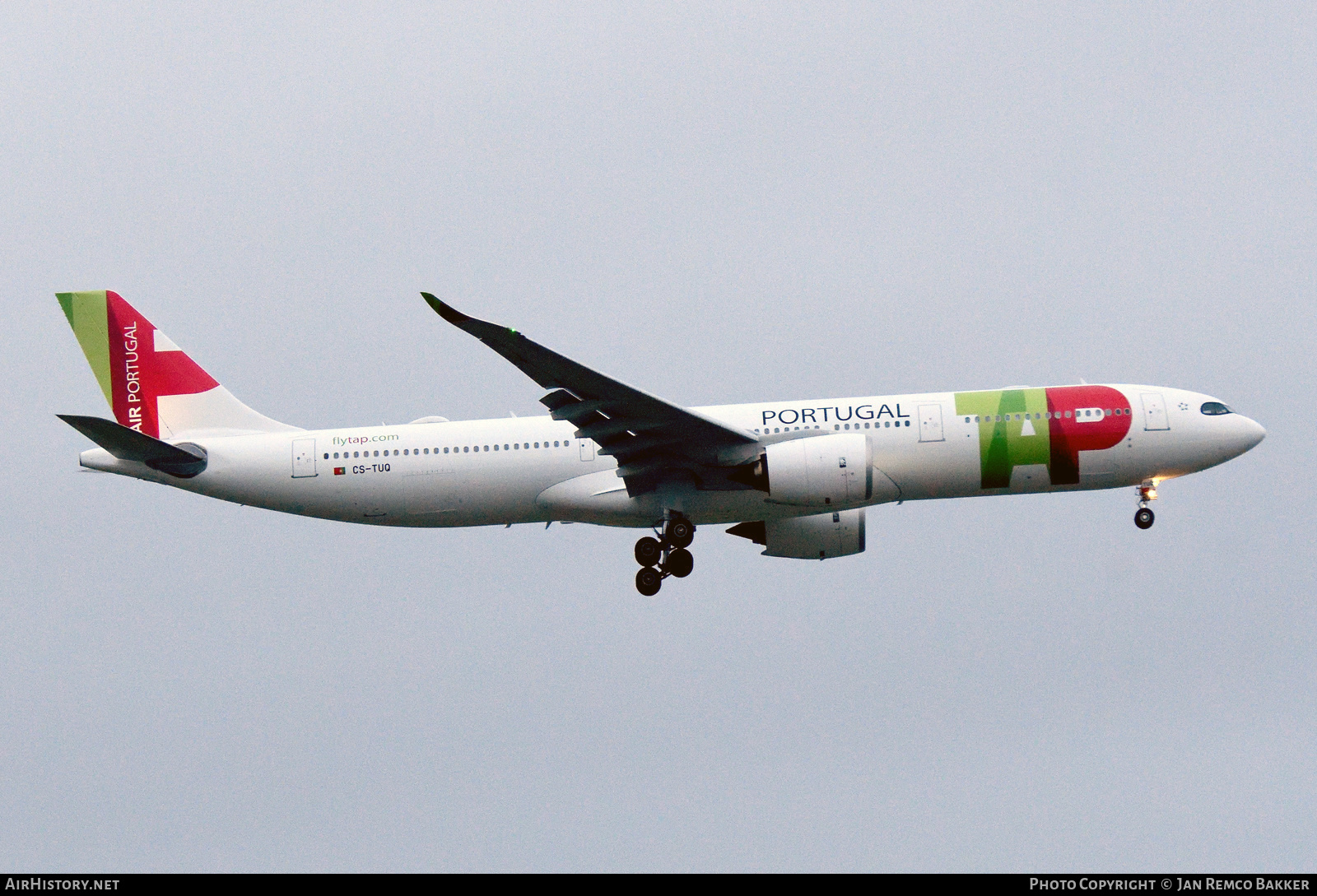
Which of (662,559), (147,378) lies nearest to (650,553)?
(662,559)

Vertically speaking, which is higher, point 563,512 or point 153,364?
point 153,364

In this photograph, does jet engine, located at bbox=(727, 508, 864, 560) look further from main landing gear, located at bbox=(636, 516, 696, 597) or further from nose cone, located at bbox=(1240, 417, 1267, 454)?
nose cone, located at bbox=(1240, 417, 1267, 454)

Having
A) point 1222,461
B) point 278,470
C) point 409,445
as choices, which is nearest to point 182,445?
point 278,470

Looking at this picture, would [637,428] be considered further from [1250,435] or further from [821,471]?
[1250,435]

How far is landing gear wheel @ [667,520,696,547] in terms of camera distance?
37.1 m

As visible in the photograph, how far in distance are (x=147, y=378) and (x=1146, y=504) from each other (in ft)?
86.1

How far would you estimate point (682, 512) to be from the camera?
1465 inches

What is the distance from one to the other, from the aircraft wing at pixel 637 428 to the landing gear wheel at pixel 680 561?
6.45 ft

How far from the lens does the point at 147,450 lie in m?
37.3

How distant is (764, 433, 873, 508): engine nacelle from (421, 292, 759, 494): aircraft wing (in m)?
1.09

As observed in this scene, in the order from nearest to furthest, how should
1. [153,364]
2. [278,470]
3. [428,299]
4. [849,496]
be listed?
1. [428,299]
2. [849,496]
3. [278,470]
4. [153,364]

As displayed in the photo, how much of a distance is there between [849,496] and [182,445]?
17003mm

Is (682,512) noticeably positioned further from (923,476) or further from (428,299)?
(428,299)

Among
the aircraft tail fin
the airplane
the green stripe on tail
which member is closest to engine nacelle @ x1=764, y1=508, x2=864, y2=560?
the airplane
